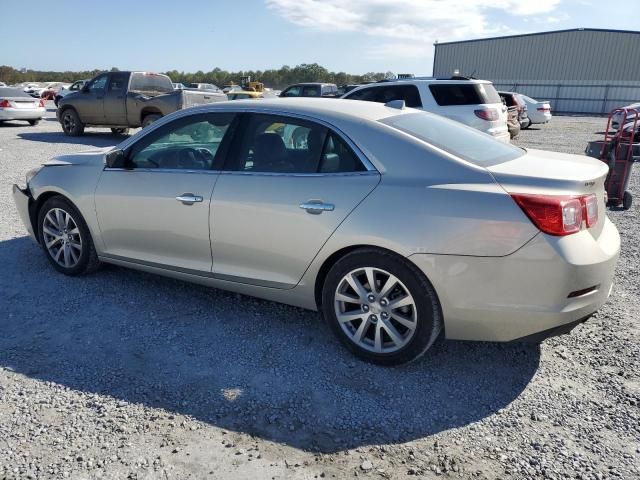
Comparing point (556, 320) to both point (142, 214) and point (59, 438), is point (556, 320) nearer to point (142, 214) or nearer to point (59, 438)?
point (59, 438)

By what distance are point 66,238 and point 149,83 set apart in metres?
11.4

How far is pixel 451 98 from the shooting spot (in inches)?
380

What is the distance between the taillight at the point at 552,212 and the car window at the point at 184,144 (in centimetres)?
219

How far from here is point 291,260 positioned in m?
3.44

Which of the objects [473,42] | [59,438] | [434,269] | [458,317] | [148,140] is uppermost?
[473,42]

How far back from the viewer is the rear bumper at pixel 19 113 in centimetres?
1805

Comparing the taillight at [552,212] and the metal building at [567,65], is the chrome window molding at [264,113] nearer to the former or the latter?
the taillight at [552,212]

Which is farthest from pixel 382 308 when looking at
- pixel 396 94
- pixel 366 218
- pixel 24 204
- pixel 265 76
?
pixel 265 76

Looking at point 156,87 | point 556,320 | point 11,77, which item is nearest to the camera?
point 556,320

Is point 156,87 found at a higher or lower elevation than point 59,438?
higher

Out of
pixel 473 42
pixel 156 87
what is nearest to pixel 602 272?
pixel 156 87

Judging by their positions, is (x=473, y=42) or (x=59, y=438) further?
(x=473, y=42)

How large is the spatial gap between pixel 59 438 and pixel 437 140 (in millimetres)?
2760

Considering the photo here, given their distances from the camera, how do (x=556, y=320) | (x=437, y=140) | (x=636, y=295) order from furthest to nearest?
(x=636, y=295), (x=437, y=140), (x=556, y=320)
